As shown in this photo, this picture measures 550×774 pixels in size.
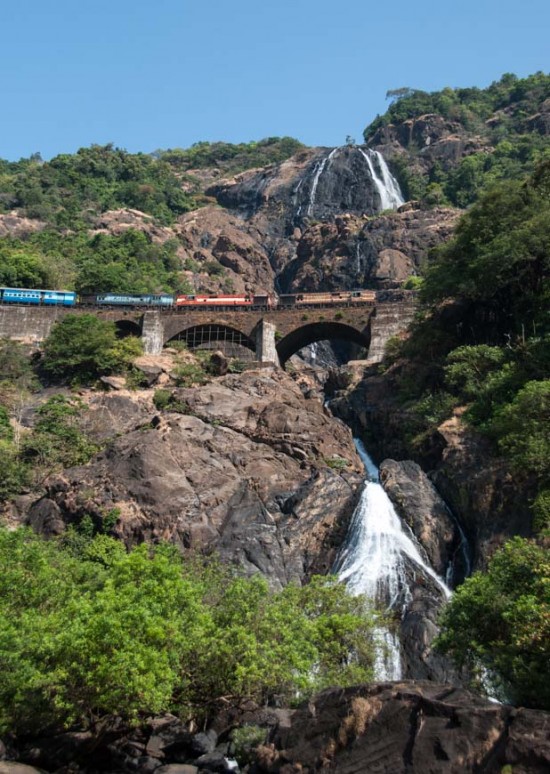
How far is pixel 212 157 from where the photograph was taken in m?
148

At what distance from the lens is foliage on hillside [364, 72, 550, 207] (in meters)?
100

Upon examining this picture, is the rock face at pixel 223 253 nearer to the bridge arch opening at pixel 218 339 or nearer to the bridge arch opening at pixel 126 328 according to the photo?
the bridge arch opening at pixel 126 328

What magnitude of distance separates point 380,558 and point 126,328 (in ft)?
110

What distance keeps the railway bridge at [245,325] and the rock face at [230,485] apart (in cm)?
1348

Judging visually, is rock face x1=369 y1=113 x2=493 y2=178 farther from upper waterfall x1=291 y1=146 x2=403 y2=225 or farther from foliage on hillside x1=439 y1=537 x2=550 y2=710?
foliage on hillside x1=439 y1=537 x2=550 y2=710

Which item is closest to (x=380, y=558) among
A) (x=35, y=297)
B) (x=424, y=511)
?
(x=424, y=511)

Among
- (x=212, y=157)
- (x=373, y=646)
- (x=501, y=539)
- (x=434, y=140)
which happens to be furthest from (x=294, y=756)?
(x=212, y=157)

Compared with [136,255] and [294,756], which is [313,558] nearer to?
[294,756]

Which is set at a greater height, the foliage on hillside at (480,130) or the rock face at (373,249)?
the foliage on hillside at (480,130)

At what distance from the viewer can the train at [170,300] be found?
60188mm

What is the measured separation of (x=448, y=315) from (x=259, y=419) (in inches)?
594

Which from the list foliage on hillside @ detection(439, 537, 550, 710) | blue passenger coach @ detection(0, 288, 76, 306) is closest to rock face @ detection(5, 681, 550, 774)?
foliage on hillside @ detection(439, 537, 550, 710)

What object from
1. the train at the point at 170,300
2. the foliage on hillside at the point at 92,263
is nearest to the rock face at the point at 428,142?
the foliage on hillside at the point at 92,263

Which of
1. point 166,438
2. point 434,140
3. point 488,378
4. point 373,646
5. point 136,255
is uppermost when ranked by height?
point 434,140
